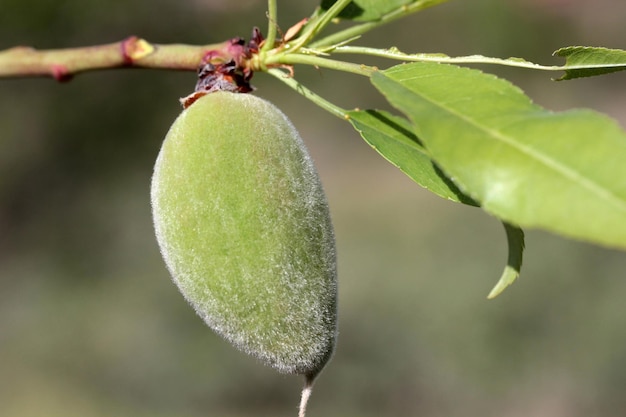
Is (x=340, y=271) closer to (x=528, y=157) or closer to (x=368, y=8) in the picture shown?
(x=368, y=8)

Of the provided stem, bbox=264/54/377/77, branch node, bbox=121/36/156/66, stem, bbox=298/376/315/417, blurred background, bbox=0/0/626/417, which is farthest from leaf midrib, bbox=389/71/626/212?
blurred background, bbox=0/0/626/417

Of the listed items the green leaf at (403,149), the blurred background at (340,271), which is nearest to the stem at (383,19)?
the green leaf at (403,149)

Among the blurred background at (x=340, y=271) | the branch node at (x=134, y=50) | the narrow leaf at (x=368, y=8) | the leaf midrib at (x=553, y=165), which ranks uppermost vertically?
the branch node at (x=134, y=50)

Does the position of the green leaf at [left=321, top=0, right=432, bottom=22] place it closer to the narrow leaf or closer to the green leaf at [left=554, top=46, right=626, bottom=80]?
the narrow leaf

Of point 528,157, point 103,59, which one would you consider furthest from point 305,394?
point 103,59

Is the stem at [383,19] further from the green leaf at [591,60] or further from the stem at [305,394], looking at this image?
the stem at [305,394]

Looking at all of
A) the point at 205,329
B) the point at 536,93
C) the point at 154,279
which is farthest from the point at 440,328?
the point at 536,93
